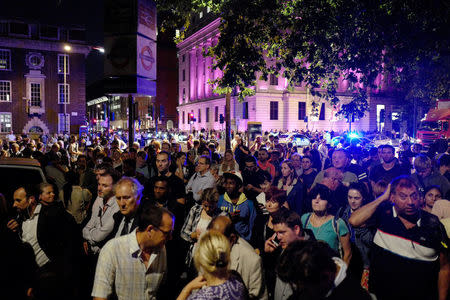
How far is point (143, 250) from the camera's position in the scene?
3.06 m

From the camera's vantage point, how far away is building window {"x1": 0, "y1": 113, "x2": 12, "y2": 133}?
46.3 m

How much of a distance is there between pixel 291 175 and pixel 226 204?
222 centimetres

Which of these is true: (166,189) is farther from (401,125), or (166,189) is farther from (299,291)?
(401,125)

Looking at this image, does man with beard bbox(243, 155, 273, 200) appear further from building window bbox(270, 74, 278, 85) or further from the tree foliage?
building window bbox(270, 74, 278, 85)

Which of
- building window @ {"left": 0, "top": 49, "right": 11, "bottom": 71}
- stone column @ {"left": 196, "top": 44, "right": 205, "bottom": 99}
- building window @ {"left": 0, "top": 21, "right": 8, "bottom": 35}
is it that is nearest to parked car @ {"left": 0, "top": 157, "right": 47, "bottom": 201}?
building window @ {"left": 0, "top": 49, "right": 11, "bottom": 71}

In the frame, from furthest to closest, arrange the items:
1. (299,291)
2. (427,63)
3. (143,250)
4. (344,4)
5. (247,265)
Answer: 1. (427,63)
2. (344,4)
3. (247,265)
4. (143,250)
5. (299,291)

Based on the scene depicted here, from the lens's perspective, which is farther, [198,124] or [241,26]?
[198,124]

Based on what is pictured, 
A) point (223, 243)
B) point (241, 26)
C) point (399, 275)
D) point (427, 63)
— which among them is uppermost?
point (241, 26)

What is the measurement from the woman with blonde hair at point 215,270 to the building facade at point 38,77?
155ft

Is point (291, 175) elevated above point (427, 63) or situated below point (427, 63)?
below

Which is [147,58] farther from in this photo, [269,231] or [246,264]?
[246,264]

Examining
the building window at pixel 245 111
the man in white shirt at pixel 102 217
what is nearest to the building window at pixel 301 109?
the building window at pixel 245 111

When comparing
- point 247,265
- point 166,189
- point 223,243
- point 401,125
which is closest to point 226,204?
point 166,189

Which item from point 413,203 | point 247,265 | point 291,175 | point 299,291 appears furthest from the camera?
point 291,175
